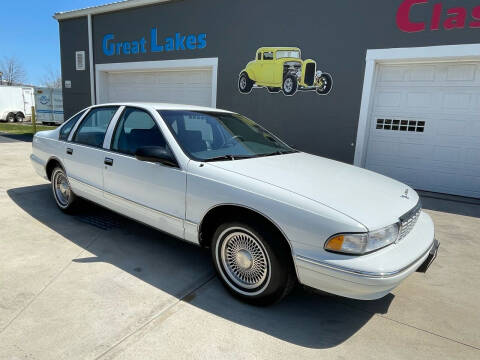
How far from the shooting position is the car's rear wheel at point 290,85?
326 inches

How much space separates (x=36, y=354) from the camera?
215 cm

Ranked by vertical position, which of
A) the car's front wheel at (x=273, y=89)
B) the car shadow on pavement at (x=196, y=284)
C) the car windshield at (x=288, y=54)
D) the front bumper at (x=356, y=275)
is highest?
the car windshield at (x=288, y=54)

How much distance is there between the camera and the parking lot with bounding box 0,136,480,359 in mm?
2301

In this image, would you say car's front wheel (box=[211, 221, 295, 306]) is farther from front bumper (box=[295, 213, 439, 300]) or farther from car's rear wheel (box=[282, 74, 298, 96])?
car's rear wheel (box=[282, 74, 298, 96])

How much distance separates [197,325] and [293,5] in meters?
7.62

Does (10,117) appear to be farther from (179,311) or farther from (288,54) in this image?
(179,311)

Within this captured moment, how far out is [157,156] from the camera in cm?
306

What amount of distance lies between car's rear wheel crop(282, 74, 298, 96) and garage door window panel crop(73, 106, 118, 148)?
203 inches

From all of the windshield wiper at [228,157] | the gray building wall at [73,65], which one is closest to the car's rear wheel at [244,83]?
the windshield wiper at [228,157]

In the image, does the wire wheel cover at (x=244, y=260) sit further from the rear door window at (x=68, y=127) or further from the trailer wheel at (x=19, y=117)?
the trailer wheel at (x=19, y=117)

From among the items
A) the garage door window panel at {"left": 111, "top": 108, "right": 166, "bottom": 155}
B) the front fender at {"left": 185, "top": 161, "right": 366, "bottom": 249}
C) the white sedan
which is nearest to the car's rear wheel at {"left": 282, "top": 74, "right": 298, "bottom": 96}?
the white sedan

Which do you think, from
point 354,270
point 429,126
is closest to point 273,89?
point 429,126

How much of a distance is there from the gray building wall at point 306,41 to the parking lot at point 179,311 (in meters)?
4.43

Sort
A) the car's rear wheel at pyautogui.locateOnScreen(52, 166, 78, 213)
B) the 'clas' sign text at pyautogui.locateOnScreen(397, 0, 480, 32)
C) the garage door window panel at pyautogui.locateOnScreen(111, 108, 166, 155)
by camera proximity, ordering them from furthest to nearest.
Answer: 1. the 'clas' sign text at pyautogui.locateOnScreen(397, 0, 480, 32)
2. the car's rear wheel at pyautogui.locateOnScreen(52, 166, 78, 213)
3. the garage door window panel at pyautogui.locateOnScreen(111, 108, 166, 155)
